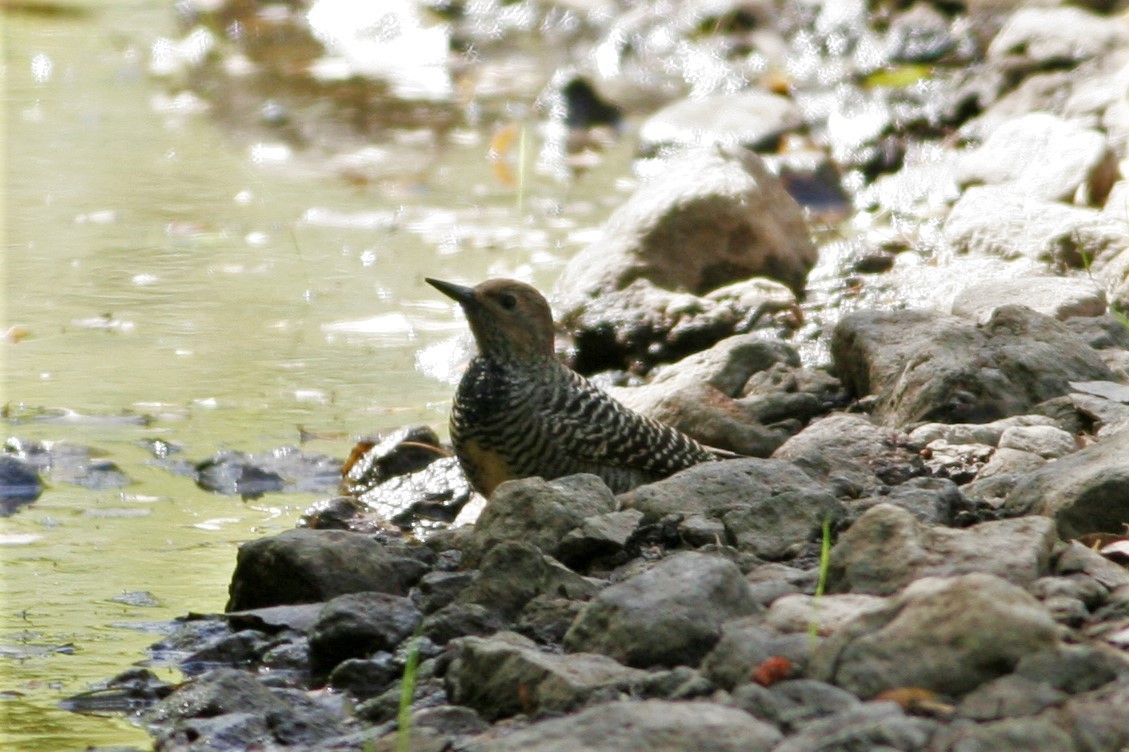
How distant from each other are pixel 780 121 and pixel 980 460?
6.13 meters

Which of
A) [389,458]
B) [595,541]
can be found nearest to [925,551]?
[595,541]

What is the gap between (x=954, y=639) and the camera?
10.1ft

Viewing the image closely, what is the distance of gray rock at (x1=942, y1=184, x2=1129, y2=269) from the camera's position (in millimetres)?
7051

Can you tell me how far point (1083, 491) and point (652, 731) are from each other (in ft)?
5.32

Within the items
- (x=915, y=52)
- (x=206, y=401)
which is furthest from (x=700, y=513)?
(x=915, y=52)

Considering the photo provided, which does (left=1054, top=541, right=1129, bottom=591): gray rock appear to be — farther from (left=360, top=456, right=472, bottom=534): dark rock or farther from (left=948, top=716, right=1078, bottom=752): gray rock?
(left=360, top=456, right=472, bottom=534): dark rock

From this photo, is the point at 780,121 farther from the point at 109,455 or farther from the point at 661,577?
the point at 661,577

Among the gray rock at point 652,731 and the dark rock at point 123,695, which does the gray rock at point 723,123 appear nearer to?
the dark rock at point 123,695

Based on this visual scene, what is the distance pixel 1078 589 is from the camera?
3.63 meters

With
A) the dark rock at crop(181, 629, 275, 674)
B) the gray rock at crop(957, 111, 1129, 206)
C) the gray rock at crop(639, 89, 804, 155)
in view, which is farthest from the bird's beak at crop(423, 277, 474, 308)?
the gray rock at crop(639, 89, 804, 155)

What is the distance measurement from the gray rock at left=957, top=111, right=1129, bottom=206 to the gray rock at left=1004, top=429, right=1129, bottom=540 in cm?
422

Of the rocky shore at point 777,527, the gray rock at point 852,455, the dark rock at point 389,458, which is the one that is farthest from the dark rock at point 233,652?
the dark rock at point 389,458

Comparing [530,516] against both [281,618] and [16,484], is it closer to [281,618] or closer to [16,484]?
[281,618]

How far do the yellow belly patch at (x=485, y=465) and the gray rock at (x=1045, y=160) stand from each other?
4079mm
